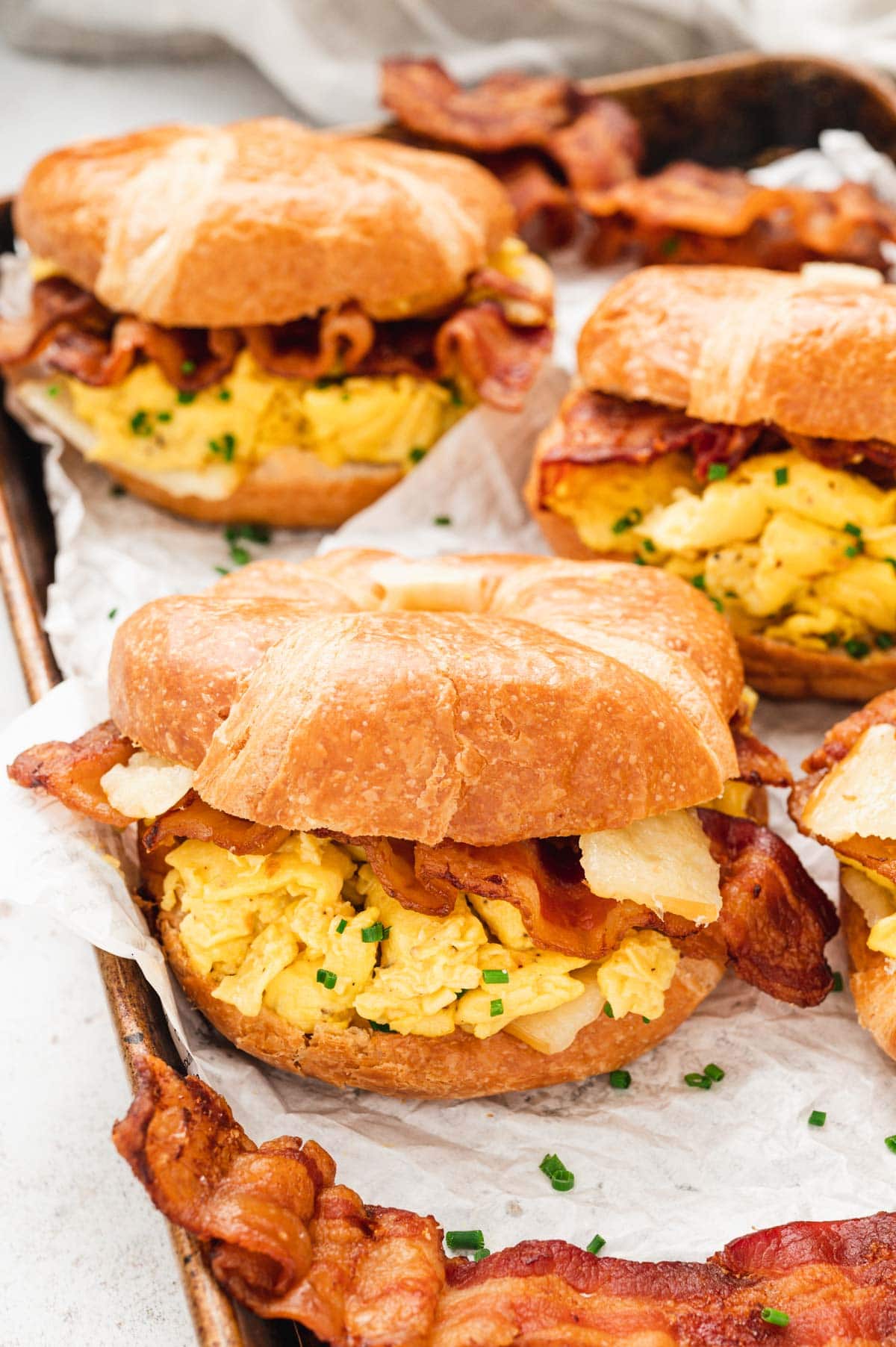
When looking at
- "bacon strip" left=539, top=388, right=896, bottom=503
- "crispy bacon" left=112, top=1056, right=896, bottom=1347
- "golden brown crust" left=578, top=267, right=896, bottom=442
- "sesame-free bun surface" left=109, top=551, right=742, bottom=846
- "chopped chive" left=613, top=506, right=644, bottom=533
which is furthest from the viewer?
"chopped chive" left=613, top=506, right=644, bottom=533

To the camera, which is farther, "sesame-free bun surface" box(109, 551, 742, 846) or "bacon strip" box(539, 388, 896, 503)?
"bacon strip" box(539, 388, 896, 503)

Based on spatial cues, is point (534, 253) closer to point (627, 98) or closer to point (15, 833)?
point (627, 98)

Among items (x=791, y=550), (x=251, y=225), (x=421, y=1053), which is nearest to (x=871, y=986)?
(x=421, y=1053)

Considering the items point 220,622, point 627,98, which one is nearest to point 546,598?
point 220,622

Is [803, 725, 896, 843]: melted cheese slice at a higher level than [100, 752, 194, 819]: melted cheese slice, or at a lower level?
lower

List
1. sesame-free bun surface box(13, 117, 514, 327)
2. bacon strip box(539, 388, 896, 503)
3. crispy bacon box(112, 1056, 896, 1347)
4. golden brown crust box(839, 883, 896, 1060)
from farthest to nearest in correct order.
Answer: sesame-free bun surface box(13, 117, 514, 327) < bacon strip box(539, 388, 896, 503) < golden brown crust box(839, 883, 896, 1060) < crispy bacon box(112, 1056, 896, 1347)

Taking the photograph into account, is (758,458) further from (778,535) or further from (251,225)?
(251,225)

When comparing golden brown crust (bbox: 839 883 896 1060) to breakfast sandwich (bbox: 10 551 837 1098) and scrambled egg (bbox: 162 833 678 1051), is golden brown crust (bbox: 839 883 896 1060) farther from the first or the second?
scrambled egg (bbox: 162 833 678 1051)

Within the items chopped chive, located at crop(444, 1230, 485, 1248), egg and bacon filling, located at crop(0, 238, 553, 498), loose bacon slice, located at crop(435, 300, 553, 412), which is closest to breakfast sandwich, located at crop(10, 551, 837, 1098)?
chopped chive, located at crop(444, 1230, 485, 1248)
